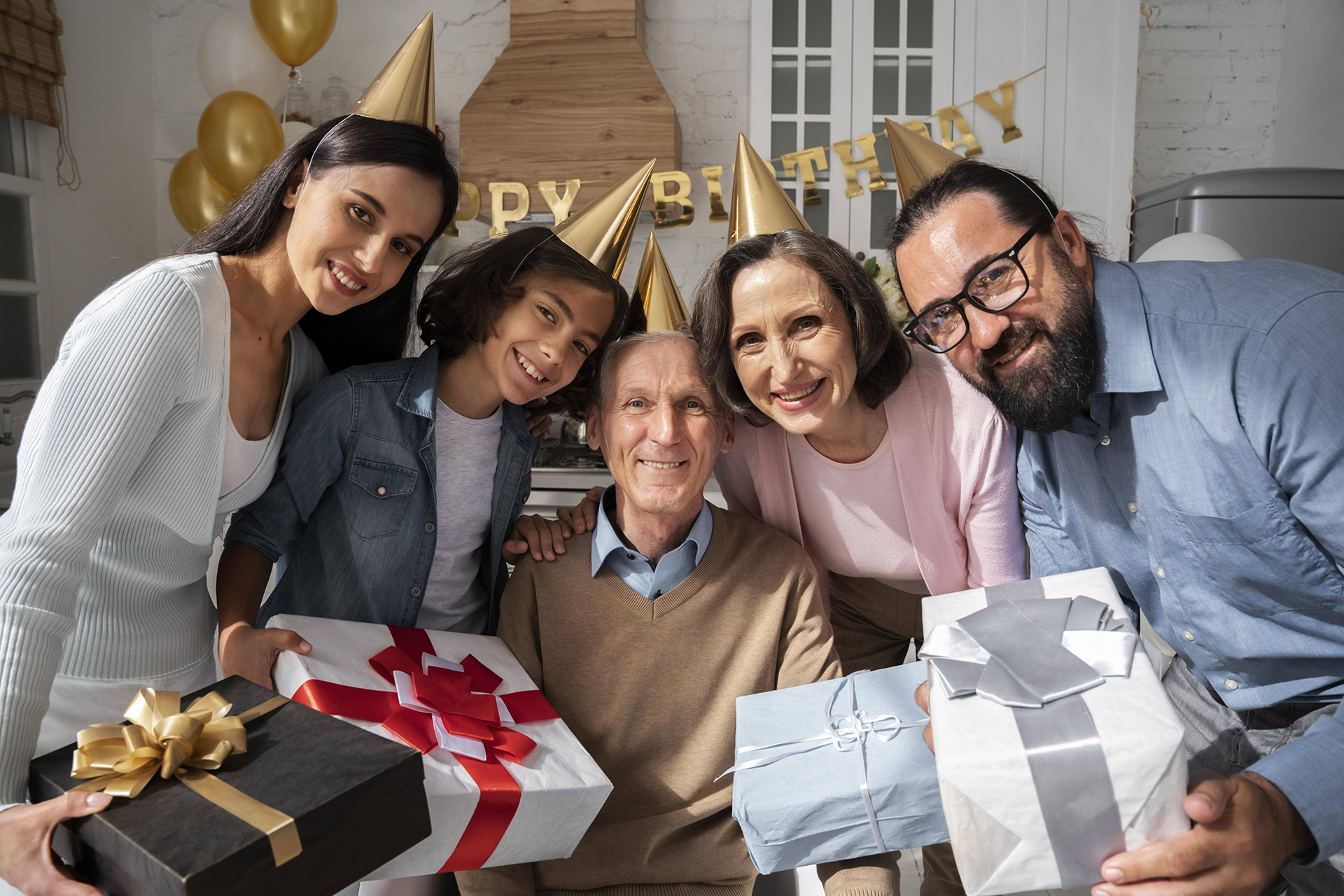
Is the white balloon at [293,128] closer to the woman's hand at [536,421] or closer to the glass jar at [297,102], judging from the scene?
the glass jar at [297,102]

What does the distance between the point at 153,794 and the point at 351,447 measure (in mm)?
758

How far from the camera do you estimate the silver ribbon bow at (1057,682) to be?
90 cm

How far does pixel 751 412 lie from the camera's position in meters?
1.64

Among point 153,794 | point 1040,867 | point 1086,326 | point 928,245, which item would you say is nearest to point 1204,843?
point 1040,867

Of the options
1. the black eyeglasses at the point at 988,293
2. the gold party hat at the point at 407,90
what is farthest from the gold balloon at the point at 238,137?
the black eyeglasses at the point at 988,293

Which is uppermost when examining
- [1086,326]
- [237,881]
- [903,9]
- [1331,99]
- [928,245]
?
[903,9]

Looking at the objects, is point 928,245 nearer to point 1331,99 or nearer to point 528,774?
point 528,774

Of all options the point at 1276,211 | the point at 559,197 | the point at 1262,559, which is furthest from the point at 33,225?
the point at 1276,211

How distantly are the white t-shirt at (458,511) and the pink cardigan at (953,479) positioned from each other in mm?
552

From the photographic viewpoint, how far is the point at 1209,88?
3.74 meters

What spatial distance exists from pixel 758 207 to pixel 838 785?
109 cm

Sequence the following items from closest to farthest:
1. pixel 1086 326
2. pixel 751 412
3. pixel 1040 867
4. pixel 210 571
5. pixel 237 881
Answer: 1. pixel 237 881
2. pixel 1040 867
3. pixel 1086 326
4. pixel 751 412
5. pixel 210 571

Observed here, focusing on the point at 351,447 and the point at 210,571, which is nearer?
the point at 351,447

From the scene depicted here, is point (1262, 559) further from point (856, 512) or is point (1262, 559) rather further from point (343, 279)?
point (343, 279)
